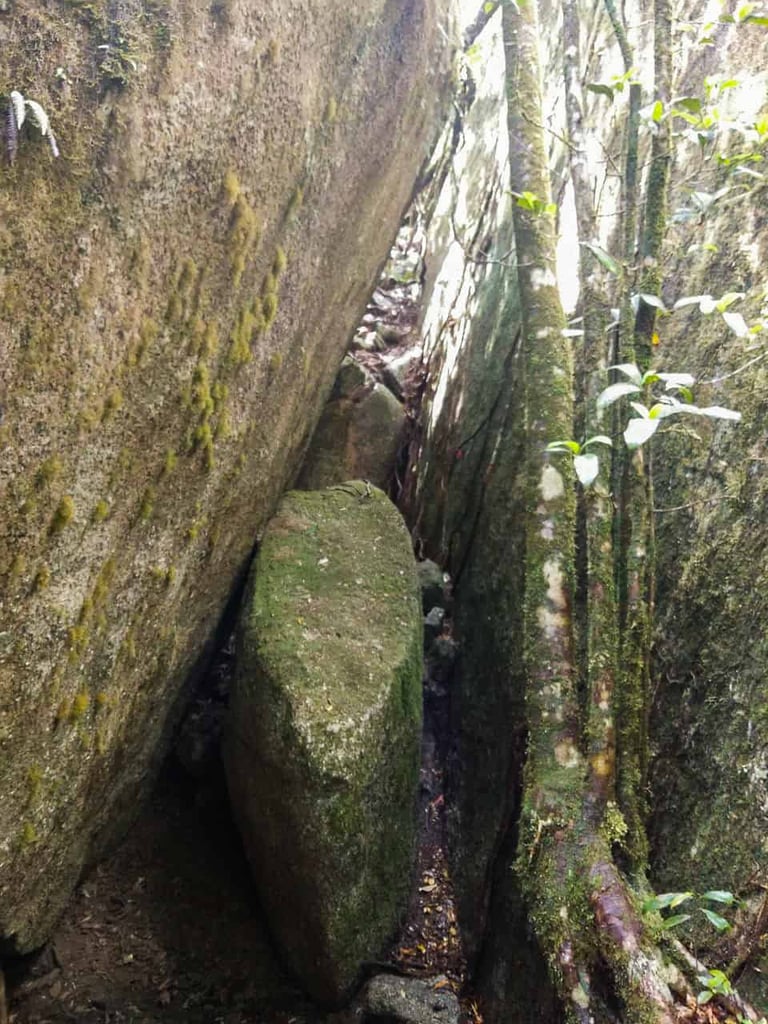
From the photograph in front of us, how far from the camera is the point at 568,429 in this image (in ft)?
8.23

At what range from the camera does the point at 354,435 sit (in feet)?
16.4

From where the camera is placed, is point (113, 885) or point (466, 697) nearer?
point (113, 885)

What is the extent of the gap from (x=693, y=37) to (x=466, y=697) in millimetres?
3584

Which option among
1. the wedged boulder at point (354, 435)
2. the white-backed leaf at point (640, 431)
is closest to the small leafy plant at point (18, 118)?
the white-backed leaf at point (640, 431)

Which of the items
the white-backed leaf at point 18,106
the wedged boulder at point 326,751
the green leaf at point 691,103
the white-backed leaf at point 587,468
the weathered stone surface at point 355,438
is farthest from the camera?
the weathered stone surface at point 355,438

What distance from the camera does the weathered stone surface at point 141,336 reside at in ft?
5.67

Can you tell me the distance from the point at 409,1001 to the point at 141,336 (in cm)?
291

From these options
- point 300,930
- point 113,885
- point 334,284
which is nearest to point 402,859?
point 300,930

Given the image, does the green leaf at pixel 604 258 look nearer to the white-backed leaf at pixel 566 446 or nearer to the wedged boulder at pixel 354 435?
the white-backed leaf at pixel 566 446

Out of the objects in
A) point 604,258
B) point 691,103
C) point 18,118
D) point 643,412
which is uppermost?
point 691,103

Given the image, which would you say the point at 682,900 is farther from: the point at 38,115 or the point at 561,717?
the point at 38,115

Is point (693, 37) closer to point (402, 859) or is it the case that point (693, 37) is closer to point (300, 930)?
point (402, 859)

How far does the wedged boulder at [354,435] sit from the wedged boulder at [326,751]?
49.7 inches

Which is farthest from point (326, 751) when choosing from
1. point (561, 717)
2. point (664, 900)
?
point (664, 900)
